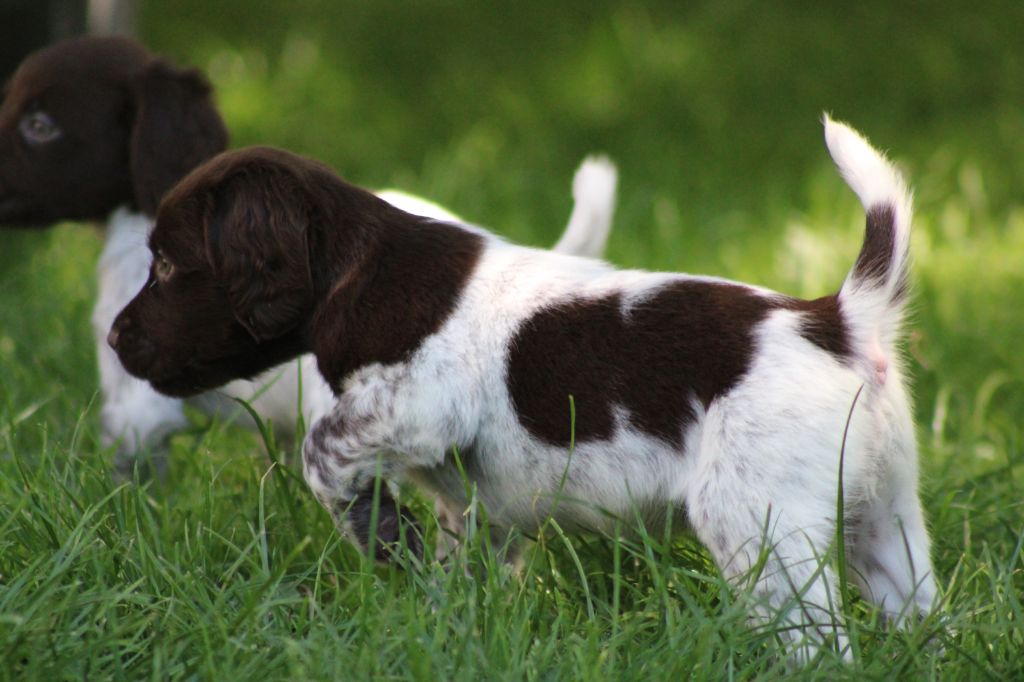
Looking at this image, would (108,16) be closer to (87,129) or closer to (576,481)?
(87,129)

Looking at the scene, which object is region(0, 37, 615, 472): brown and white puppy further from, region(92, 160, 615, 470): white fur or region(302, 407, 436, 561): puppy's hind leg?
region(302, 407, 436, 561): puppy's hind leg

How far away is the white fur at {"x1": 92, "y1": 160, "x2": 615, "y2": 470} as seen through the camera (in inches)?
157

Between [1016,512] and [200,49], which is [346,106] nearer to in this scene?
[200,49]

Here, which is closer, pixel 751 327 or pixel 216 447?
pixel 751 327

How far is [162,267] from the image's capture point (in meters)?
3.22

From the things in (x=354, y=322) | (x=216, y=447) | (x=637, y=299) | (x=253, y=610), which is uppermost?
(x=637, y=299)

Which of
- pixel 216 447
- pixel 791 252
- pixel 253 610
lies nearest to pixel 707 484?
pixel 253 610

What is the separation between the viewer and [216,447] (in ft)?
14.0

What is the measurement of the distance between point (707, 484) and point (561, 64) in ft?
21.4

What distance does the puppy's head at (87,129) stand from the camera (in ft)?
13.5

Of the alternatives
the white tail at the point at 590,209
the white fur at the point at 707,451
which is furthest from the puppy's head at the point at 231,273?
the white tail at the point at 590,209

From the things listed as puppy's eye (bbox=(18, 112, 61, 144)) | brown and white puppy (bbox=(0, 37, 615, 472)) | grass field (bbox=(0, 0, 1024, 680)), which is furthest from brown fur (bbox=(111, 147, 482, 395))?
puppy's eye (bbox=(18, 112, 61, 144))

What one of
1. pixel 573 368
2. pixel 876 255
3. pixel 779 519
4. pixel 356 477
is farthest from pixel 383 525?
pixel 876 255

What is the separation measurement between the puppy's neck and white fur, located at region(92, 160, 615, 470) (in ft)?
2.43
